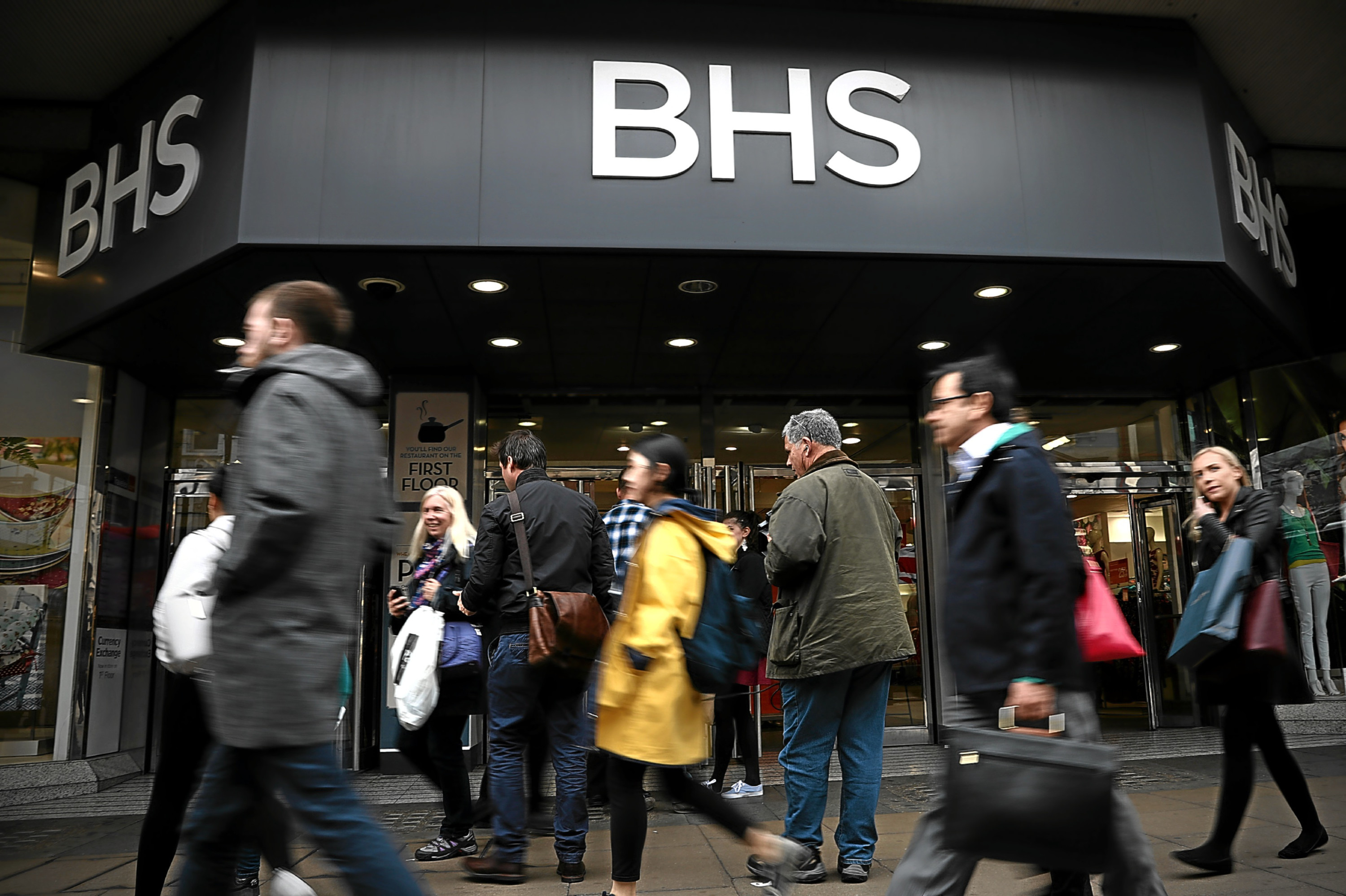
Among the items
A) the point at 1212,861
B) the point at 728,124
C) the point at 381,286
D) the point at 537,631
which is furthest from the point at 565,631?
the point at 728,124

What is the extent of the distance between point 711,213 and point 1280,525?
3914mm

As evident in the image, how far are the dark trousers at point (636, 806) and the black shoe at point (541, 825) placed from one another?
1613 mm

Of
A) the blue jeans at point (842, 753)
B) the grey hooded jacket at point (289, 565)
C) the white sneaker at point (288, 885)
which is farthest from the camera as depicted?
the blue jeans at point (842, 753)

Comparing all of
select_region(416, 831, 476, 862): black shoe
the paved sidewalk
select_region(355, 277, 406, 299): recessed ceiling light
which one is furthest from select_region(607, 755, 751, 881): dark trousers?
select_region(355, 277, 406, 299): recessed ceiling light

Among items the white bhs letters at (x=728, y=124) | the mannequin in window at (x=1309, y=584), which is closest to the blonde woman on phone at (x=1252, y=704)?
the white bhs letters at (x=728, y=124)

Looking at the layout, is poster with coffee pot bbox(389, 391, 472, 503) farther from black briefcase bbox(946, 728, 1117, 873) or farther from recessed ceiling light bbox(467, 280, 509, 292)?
black briefcase bbox(946, 728, 1117, 873)

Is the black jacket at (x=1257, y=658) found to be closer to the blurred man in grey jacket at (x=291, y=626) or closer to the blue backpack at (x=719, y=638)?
the blue backpack at (x=719, y=638)

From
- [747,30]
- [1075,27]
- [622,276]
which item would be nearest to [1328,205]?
[1075,27]

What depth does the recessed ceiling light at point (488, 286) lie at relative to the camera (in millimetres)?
7227

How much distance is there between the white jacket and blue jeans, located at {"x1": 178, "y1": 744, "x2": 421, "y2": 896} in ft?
2.58

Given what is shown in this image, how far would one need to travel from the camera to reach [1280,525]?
4.17m

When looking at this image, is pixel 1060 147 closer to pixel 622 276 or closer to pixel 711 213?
pixel 711 213

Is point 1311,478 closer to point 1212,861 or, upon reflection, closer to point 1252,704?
point 1252,704

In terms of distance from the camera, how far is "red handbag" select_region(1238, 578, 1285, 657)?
12.8 ft
